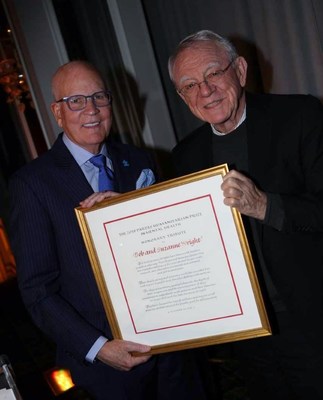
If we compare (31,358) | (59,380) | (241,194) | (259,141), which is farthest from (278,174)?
(31,358)

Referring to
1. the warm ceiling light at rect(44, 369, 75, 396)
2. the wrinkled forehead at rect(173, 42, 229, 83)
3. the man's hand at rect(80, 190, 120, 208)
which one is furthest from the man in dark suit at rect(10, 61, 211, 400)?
the warm ceiling light at rect(44, 369, 75, 396)

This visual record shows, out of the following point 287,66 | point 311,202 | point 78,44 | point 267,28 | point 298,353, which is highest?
point 78,44

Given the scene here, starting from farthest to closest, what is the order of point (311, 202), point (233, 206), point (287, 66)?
point (287, 66) < point (311, 202) < point (233, 206)

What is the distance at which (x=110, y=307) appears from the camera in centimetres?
155

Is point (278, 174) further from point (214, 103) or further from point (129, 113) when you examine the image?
point (129, 113)

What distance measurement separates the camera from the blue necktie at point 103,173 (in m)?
1.71

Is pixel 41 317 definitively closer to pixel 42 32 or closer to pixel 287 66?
pixel 287 66

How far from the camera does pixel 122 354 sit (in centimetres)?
156

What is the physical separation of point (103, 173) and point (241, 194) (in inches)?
23.2

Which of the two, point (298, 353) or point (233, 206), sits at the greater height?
point (233, 206)

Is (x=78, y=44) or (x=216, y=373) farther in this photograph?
(x=78, y=44)

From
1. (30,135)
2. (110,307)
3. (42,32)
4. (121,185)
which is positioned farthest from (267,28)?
(30,135)

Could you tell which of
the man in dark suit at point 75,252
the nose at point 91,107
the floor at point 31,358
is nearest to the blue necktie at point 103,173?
the man in dark suit at point 75,252

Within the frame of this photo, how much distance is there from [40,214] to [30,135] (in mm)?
6843
